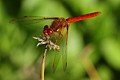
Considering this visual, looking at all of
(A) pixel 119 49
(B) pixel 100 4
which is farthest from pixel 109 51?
(B) pixel 100 4

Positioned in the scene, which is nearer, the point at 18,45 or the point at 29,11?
the point at 29,11

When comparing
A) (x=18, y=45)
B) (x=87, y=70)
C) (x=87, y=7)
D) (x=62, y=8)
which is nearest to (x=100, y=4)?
(x=87, y=7)

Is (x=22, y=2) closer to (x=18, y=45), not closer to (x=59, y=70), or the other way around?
(x=18, y=45)

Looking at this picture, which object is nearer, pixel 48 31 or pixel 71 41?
pixel 48 31

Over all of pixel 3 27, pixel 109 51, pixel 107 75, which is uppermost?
pixel 3 27

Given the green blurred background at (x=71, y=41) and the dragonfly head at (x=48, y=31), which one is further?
the green blurred background at (x=71, y=41)

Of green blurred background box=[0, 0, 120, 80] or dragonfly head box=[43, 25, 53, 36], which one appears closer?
dragonfly head box=[43, 25, 53, 36]

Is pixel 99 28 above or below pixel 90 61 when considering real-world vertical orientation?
above
